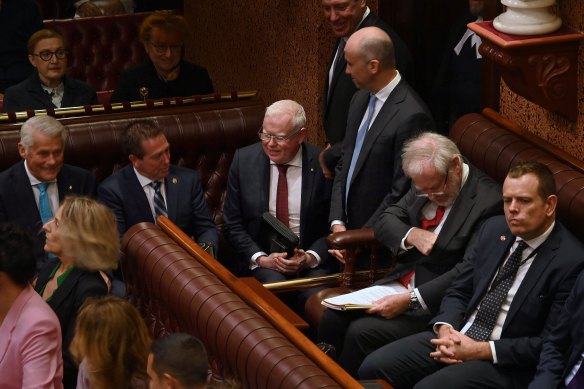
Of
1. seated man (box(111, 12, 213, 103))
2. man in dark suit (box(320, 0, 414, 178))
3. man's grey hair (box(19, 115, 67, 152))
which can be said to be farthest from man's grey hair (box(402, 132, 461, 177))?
seated man (box(111, 12, 213, 103))

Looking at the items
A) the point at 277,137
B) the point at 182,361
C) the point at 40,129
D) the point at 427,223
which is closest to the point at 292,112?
the point at 277,137

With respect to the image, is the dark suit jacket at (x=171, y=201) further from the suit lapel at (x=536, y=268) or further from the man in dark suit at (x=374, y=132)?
the suit lapel at (x=536, y=268)

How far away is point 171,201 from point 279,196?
48 cm

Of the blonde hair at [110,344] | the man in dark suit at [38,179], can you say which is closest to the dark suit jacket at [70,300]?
the blonde hair at [110,344]

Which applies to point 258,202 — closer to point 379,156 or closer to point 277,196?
point 277,196

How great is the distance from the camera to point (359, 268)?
17.0 ft

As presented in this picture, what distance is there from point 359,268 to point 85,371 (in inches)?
70.7

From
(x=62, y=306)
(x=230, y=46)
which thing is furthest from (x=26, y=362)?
(x=230, y=46)

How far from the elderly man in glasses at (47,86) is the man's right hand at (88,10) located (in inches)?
76.6

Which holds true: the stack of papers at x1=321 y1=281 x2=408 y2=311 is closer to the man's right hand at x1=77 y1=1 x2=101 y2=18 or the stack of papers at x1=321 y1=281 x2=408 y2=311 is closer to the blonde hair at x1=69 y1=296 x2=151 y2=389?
the blonde hair at x1=69 y1=296 x2=151 y2=389

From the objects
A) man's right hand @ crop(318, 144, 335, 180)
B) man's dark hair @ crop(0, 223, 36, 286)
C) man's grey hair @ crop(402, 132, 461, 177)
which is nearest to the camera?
A: man's dark hair @ crop(0, 223, 36, 286)

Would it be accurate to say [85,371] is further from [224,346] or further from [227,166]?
[227,166]

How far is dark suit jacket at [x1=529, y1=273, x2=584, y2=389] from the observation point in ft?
12.7

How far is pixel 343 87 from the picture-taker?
19.1 feet
